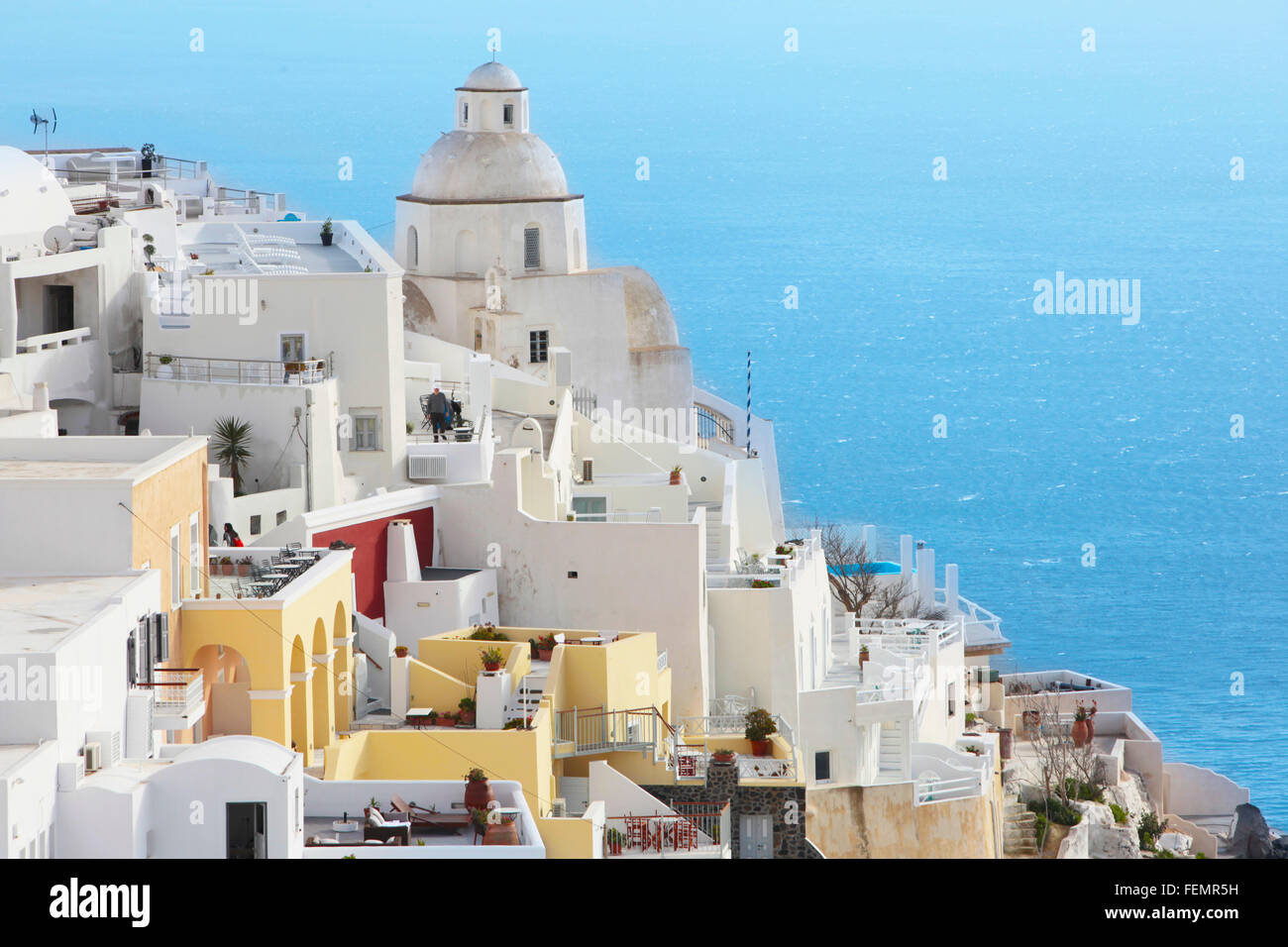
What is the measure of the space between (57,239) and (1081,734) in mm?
25587

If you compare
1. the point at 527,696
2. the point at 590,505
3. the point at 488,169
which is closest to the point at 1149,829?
the point at 590,505

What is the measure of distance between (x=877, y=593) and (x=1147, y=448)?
3791 inches

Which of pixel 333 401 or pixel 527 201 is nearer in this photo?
pixel 333 401

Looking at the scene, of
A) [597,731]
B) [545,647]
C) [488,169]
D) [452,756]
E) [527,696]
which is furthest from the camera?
[488,169]

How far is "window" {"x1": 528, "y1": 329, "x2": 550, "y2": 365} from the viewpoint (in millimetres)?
58281

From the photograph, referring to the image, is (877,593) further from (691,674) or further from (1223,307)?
(1223,307)

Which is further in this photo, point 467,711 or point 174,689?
point 467,711

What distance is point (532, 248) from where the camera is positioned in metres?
60.4

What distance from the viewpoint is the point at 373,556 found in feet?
131

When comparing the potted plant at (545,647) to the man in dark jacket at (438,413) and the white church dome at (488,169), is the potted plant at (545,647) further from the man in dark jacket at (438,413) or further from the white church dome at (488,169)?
the white church dome at (488,169)

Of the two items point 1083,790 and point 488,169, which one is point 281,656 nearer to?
point 1083,790

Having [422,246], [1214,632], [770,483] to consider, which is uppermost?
[422,246]
